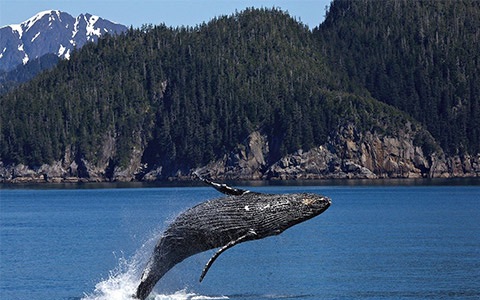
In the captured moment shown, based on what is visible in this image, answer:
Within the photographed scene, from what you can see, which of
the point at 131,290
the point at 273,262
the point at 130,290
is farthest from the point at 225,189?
the point at 273,262

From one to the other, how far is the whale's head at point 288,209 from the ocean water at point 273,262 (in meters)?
5.14

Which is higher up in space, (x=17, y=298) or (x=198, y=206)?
(x=198, y=206)

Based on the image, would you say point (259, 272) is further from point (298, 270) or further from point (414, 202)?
point (414, 202)

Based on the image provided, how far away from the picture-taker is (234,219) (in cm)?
2719

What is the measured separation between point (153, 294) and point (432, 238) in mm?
40602

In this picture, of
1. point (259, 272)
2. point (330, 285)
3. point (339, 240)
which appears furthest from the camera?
point (339, 240)

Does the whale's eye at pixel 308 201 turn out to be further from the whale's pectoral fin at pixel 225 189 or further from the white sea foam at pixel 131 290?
the white sea foam at pixel 131 290

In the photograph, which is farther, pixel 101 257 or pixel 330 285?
pixel 101 257

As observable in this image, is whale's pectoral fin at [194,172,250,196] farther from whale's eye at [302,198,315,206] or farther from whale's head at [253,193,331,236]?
whale's eye at [302,198,315,206]

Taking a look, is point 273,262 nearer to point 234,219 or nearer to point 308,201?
point 234,219

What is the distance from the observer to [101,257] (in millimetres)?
61125

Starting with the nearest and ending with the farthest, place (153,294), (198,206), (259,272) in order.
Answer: (198,206) < (153,294) < (259,272)

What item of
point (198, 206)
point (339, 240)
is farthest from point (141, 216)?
point (198, 206)

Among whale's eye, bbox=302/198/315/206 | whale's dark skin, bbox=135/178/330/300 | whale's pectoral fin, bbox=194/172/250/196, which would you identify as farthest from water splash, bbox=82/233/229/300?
whale's eye, bbox=302/198/315/206
